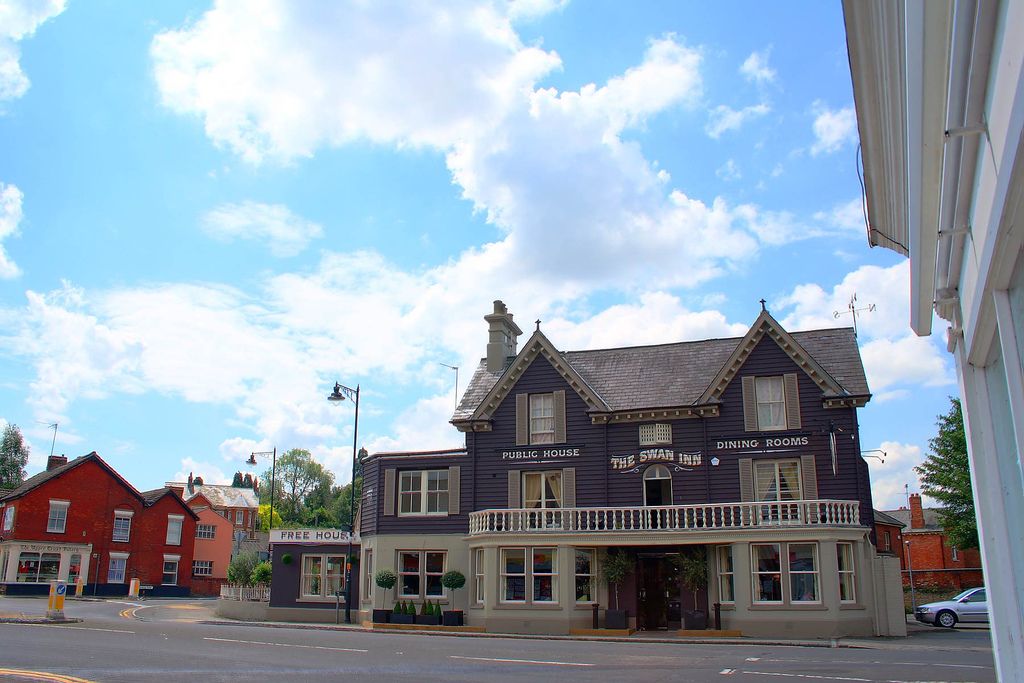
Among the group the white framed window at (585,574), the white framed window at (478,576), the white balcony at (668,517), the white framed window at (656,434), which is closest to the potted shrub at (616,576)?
the white framed window at (585,574)

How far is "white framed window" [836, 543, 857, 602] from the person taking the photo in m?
27.5

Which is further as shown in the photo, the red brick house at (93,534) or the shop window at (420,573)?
the red brick house at (93,534)

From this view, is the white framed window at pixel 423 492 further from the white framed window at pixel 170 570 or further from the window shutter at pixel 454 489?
the white framed window at pixel 170 570

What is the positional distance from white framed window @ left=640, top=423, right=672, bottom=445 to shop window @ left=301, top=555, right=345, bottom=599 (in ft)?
46.0

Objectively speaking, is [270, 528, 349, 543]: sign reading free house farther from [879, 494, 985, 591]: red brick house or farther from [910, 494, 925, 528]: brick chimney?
[910, 494, 925, 528]: brick chimney

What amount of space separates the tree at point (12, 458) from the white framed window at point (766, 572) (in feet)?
257

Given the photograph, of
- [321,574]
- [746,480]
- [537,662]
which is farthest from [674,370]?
[537,662]

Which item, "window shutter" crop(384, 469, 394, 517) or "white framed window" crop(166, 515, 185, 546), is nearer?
"window shutter" crop(384, 469, 394, 517)

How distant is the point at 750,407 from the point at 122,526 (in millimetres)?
45939

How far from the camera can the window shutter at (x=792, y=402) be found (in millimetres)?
30000

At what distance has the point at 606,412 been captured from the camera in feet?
106

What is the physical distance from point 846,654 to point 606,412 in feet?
43.9

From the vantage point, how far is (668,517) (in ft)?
95.6

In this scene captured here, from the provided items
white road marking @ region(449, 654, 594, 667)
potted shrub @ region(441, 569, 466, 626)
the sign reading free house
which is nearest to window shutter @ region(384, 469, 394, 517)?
the sign reading free house
